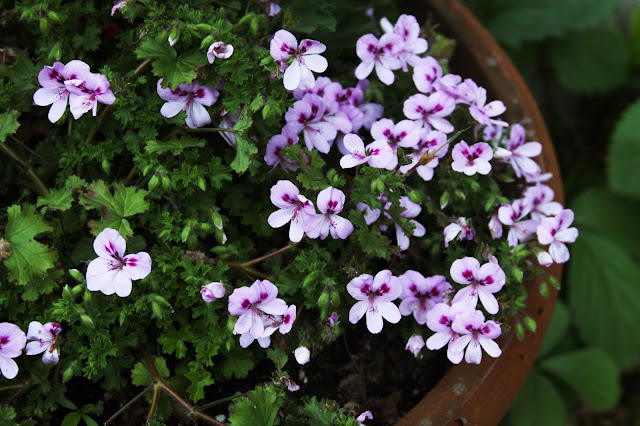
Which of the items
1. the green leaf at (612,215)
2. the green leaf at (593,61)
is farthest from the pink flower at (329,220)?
the green leaf at (593,61)

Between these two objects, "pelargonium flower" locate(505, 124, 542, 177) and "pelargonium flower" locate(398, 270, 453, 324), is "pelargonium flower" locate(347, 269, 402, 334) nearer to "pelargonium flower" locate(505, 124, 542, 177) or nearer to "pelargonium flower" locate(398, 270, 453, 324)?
"pelargonium flower" locate(398, 270, 453, 324)

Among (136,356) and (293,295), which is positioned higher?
(293,295)

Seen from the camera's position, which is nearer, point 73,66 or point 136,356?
point 73,66

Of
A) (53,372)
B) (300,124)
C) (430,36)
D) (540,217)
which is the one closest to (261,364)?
(53,372)

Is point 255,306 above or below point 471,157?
below

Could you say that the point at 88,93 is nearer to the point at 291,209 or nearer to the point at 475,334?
the point at 291,209

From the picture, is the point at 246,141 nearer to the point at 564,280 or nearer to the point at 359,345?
the point at 359,345

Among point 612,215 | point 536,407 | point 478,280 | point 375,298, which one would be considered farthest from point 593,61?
point 375,298
